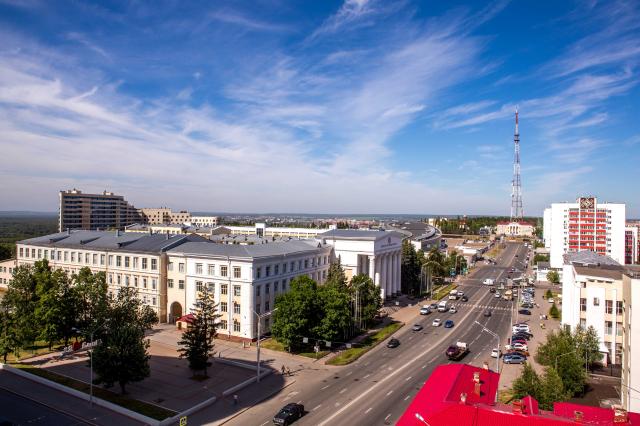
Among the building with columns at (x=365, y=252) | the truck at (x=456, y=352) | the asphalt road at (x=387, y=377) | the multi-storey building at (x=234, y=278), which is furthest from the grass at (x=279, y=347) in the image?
the building with columns at (x=365, y=252)

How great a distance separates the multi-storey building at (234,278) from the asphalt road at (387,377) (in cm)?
1906

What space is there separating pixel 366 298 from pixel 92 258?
2121 inches

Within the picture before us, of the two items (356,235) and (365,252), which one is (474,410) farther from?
(356,235)

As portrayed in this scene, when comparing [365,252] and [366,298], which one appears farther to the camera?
[365,252]

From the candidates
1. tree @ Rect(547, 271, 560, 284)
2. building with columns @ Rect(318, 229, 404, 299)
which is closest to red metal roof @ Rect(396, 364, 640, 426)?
building with columns @ Rect(318, 229, 404, 299)

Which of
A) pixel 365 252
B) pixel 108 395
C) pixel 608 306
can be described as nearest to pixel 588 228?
pixel 365 252

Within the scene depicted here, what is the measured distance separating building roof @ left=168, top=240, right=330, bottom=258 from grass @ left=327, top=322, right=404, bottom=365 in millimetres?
20104

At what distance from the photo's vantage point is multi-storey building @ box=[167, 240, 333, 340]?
6838 centimetres

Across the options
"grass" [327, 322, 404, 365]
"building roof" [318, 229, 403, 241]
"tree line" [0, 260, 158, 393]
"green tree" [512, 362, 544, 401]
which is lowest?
"grass" [327, 322, 404, 365]

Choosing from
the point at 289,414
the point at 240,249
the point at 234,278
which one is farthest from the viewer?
the point at 240,249

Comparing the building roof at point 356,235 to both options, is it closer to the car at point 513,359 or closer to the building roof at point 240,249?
the building roof at point 240,249

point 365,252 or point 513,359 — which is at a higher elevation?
point 365,252

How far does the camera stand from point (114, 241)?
85.7m

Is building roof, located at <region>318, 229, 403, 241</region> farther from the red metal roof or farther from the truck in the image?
the red metal roof
